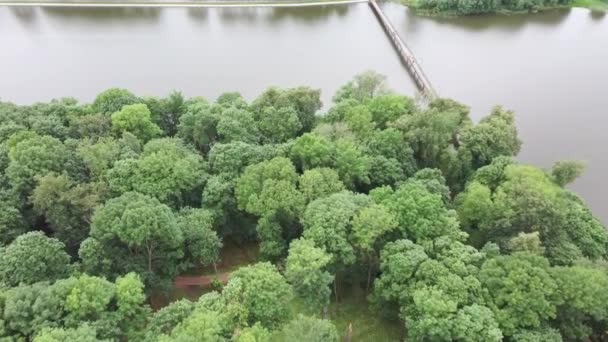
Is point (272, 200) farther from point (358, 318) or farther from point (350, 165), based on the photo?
point (358, 318)

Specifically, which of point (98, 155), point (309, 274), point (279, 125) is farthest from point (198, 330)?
point (279, 125)

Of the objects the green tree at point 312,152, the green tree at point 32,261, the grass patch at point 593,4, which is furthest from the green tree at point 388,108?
the grass patch at point 593,4

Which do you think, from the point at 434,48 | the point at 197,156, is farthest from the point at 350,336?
the point at 434,48

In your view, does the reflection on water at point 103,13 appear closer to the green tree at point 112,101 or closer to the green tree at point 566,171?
the green tree at point 112,101

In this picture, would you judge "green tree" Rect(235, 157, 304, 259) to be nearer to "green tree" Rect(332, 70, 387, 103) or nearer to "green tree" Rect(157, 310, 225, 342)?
"green tree" Rect(157, 310, 225, 342)

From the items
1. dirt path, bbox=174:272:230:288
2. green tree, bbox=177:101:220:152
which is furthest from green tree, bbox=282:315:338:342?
green tree, bbox=177:101:220:152

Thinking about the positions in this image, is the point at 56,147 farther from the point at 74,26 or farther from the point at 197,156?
the point at 74,26

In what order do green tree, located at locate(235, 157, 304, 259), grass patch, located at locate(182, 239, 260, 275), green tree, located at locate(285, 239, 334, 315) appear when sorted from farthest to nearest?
grass patch, located at locate(182, 239, 260, 275) < green tree, located at locate(235, 157, 304, 259) < green tree, located at locate(285, 239, 334, 315)
